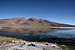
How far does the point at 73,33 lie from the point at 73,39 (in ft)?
11.2

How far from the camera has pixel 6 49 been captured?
60.6 ft

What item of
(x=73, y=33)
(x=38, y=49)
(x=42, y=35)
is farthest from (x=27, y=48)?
(x=73, y=33)

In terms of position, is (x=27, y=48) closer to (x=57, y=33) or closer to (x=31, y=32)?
(x=31, y=32)

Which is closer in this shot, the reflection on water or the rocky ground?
the rocky ground

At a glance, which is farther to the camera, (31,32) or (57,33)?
(57,33)

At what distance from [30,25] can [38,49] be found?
30.9 feet

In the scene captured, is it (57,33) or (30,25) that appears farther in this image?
(57,33)

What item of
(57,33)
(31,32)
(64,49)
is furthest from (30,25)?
(64,49)

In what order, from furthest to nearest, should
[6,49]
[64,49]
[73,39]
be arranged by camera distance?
[73,39] < [64,49] < [6,49]

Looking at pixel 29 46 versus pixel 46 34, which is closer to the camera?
pixel 29 46

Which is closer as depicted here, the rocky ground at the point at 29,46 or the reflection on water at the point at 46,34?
the rocky ground at the point at 29,46

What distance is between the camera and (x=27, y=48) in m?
19.5

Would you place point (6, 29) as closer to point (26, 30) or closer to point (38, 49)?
point (26, 30)

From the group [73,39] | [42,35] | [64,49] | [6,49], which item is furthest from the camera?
[42,35]
